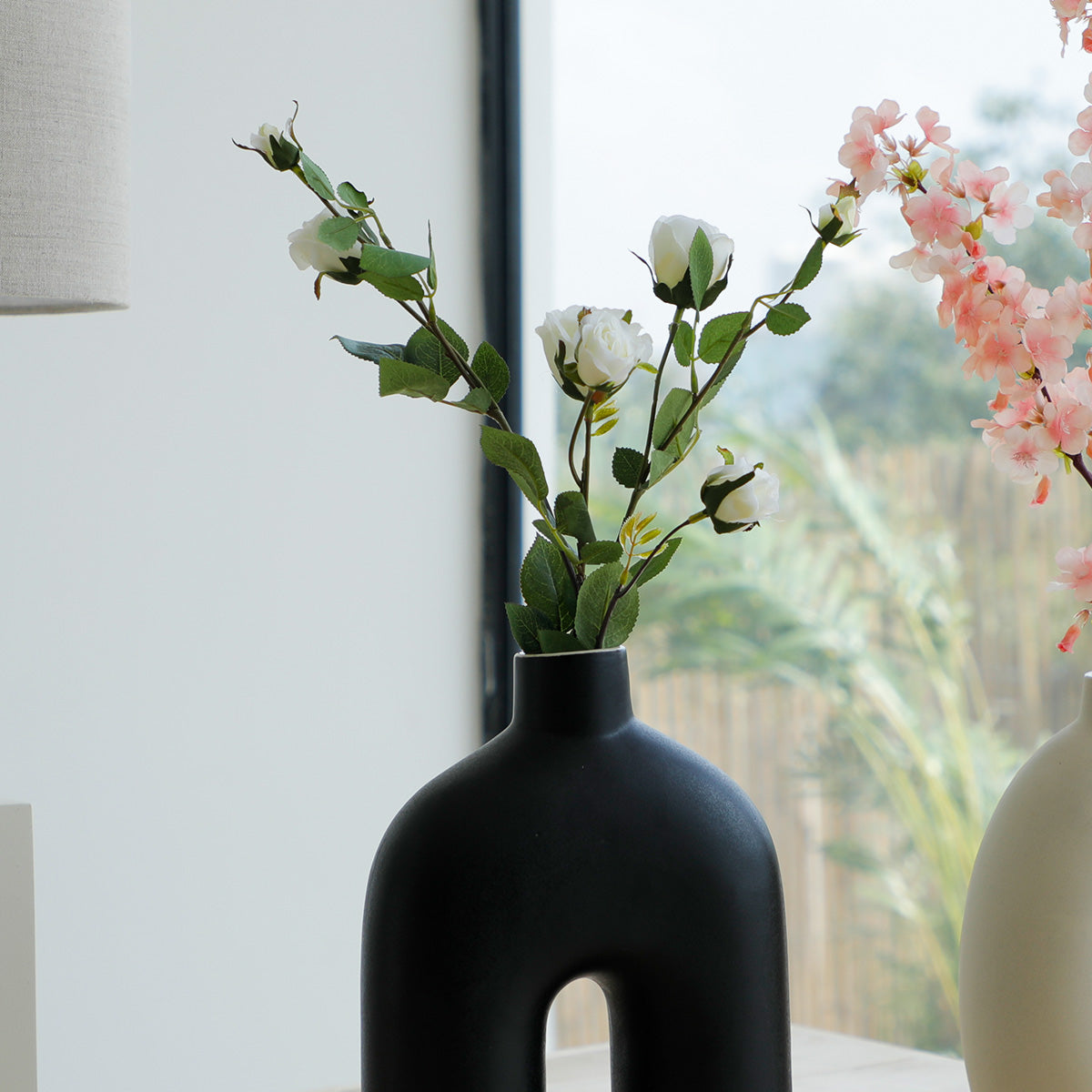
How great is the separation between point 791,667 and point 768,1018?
1.94 m

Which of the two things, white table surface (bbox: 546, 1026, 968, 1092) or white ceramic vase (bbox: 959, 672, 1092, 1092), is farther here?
white table surface (bbox: 546, 1026, 968, 1092)

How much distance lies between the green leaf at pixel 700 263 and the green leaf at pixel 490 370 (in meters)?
0.10

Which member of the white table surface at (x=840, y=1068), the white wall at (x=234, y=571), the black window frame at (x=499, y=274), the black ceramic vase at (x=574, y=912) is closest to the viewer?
the black ceramic vase at (x=574, y=912)

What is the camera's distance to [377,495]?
1847 mm

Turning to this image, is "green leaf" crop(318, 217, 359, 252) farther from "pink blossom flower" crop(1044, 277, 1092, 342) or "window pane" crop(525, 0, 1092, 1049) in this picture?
"window pane" crop(525, 0, 1092, 1049)

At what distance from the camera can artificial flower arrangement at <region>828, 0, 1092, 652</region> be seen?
26.4 inches

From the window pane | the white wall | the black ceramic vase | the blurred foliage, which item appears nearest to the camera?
the black ceramic vase

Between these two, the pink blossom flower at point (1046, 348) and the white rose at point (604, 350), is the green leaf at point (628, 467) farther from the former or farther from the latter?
the pink blossom flower at point (1046, 348)

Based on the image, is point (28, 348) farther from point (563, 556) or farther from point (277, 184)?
point (563, 556)

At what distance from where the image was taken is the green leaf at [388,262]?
23.7 inches

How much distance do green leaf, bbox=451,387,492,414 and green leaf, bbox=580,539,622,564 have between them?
9 centimetres

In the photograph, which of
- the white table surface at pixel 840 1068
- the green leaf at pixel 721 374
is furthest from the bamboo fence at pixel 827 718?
the green leaf at pixel 721 374

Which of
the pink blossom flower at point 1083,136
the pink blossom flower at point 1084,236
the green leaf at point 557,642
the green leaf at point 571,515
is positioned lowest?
the green leaf at point 557,642

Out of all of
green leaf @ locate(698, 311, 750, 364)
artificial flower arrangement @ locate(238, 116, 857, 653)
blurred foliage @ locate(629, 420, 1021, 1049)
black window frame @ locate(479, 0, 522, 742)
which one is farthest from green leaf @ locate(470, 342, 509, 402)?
blurred foliage @ locate(629, 420, 1021, 1049)
